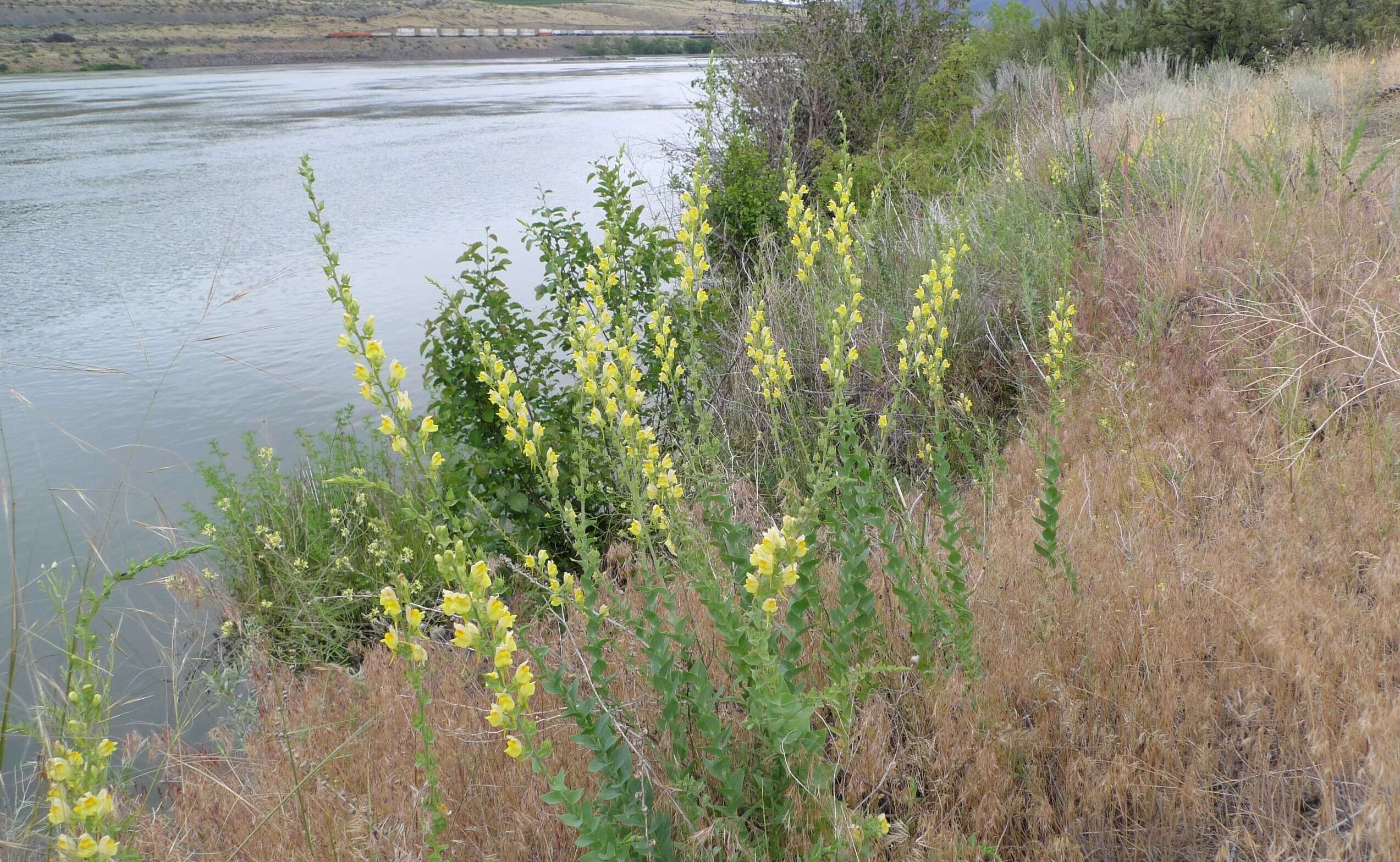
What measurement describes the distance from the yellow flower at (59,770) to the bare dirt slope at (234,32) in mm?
27154

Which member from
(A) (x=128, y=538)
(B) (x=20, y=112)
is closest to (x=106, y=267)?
(A) (x=128, y=538)

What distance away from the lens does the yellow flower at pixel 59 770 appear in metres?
1.29

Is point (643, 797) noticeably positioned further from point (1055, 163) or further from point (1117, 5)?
point (1117, 5)

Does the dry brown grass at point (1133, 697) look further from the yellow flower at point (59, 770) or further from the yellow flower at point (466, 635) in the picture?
the yellow flower at point (59, 770)

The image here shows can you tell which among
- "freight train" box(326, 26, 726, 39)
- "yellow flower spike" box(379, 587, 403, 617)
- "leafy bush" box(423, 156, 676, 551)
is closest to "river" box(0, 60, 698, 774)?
"leafy bush" box(423, 156, 676, 551)

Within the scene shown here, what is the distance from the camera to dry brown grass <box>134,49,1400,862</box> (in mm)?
1639

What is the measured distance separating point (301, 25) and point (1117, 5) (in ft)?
133

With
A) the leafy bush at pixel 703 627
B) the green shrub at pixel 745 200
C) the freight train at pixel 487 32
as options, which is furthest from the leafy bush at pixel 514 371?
the freight train at pixel 487 32

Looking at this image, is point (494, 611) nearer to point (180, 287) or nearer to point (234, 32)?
point (180, 287)

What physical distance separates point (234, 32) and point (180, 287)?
131 ft

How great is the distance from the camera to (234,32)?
38.3 metres

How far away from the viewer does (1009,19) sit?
1553 centimetres

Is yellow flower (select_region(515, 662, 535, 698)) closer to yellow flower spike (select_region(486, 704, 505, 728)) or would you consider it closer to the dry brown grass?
yellow flower spike (select_region(486, 704, 505, 728))

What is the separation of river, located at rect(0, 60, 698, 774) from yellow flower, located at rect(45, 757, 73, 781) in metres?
1.03
